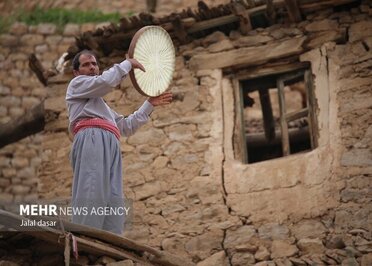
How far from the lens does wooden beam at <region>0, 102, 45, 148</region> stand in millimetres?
7515

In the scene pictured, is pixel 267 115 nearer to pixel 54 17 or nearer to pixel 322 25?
pixel 322 25

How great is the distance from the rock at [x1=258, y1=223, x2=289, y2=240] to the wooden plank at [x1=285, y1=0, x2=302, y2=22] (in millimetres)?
1856

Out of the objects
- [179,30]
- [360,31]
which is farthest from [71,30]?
[360,31]

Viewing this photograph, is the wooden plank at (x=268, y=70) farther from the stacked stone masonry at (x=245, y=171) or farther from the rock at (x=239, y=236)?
the rock at (x=239, y=236)

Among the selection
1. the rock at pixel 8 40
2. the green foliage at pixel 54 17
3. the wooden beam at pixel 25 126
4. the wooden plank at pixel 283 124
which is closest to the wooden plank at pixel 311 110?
the wooden plank at pixel 283 124

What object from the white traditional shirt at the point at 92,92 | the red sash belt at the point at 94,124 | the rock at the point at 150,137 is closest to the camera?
the white traditional shirt at the point at 92,92

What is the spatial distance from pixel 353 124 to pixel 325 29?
0.94 m

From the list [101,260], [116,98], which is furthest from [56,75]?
[101,260]

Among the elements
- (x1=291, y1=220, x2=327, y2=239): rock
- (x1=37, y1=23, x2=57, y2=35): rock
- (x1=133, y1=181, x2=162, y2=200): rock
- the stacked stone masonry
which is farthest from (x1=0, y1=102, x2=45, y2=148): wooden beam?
(x1=37, y1=23, x2=57, y2=35): rock

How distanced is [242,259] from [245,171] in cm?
76

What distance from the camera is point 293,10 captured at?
6582 mm

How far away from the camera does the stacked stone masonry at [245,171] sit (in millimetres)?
5871

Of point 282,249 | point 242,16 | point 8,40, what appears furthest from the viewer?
point 8,40

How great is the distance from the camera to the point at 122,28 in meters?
6.97
